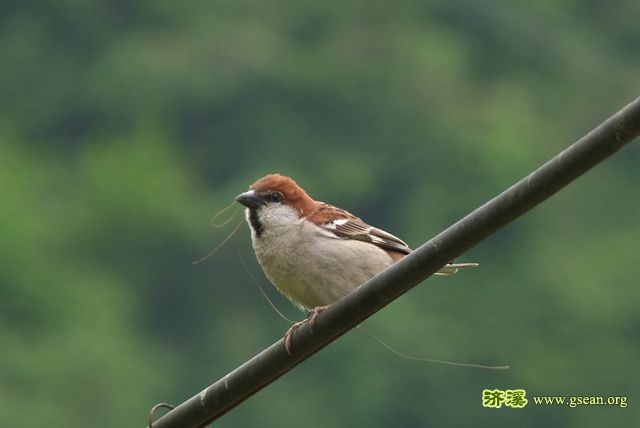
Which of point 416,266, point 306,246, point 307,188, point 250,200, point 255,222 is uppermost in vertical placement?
point 307,188

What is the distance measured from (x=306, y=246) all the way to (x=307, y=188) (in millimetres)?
22294

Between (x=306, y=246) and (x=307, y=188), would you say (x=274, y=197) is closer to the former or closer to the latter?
(x=306, y=246)

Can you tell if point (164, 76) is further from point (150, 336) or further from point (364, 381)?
point (364, 381)

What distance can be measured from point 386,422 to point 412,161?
10.9 meters

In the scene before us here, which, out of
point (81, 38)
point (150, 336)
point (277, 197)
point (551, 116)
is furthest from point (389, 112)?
point (277, 197)

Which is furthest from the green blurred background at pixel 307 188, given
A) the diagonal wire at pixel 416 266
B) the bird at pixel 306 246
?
the diagonal wire at pixel 416 266

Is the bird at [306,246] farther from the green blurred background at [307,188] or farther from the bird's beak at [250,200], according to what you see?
the green blurred background at [307,188]

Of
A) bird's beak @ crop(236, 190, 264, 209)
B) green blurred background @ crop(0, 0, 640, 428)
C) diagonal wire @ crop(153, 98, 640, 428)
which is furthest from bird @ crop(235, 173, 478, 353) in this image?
green blurred background @ crop(0, 0, 640, 428)

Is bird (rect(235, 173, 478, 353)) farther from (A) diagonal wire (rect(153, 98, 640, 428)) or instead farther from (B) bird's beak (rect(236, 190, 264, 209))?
(A) diagonal wire (rect(153, 98, 640, 428))

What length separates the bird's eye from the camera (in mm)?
6707

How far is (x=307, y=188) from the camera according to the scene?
28.8 meters

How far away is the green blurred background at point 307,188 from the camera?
27.1m

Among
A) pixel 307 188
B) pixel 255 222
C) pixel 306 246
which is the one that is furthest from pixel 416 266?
pixel 307 188

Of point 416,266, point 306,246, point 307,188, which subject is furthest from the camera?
point 307,188
